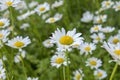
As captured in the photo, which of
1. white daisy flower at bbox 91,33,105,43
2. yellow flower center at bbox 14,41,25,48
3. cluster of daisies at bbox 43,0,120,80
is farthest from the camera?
white daisy flower at bbox 91,33,105,43

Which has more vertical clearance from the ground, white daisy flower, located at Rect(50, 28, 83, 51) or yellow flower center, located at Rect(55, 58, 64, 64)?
yellow flower center, located at Rect(55, 58, 64, 64)

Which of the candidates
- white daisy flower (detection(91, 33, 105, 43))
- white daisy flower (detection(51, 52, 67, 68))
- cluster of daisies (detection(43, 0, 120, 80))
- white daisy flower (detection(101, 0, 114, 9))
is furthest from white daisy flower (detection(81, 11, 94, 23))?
white daisy flower (detection(51, 52, 67, 68))

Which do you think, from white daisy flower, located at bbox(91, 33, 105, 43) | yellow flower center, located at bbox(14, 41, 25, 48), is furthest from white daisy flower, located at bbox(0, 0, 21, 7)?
white daisy flower, located at bbox(91, 33, 105, 43)

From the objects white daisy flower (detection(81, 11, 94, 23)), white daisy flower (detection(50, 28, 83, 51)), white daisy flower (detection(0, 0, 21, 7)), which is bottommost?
white daisy flower (detection(50, 28, 83, 51))

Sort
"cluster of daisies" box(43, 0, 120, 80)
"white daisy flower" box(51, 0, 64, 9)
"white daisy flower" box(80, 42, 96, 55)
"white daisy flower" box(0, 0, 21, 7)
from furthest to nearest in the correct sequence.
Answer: "white daisy flower" box(51, 0, 64, 9) → "white daisy flower" box(80, 42, 96, 55) → "white daisy flower" box(0, 0, 21, 7) → "cluster of daisies" box(43, 0, 120, 80)

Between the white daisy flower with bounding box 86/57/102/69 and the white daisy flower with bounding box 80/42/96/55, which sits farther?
the white daisy flower with bounding box 80/42/96/55

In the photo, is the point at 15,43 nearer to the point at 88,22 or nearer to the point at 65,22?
the point at 65,22

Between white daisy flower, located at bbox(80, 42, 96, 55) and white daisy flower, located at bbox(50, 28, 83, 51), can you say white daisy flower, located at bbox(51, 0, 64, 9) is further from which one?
white daisy flower, located at bbox(50, 28, 83, 51)

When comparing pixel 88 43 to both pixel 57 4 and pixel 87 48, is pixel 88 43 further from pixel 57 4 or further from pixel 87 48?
pixel 57 4
